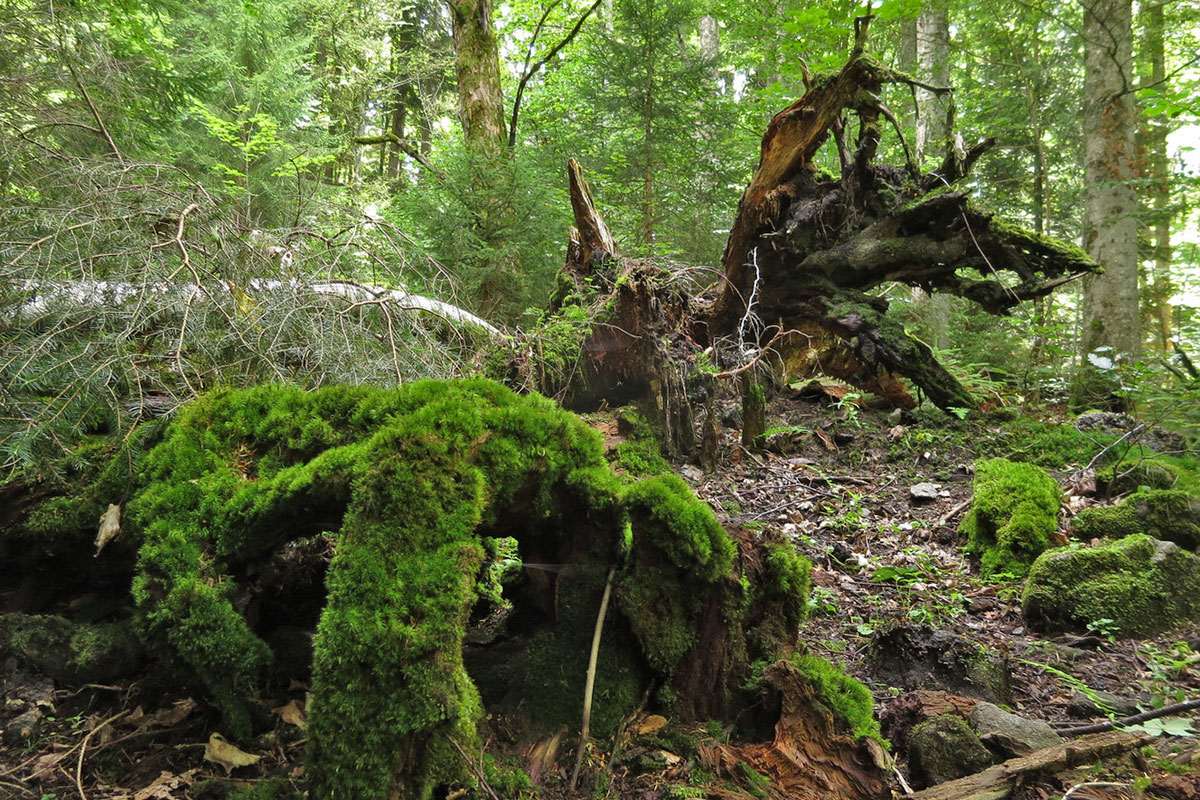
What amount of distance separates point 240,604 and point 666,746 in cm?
170

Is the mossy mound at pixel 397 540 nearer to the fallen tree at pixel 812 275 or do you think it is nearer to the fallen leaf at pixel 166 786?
the fallen leaf at pixel 166 786

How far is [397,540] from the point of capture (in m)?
1.83

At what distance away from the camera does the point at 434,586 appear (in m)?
1.77

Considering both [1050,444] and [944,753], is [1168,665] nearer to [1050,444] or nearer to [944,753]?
[944,753]

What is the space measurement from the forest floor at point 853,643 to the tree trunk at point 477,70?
588cm

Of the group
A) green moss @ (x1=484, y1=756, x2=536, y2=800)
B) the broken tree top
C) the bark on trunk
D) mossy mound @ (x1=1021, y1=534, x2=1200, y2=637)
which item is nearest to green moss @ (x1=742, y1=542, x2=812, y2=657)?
green moss @ (x1=484, y1=756, x2=536, y2=800)

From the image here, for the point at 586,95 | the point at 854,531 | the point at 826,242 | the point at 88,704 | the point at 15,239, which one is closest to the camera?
the point at 88,704

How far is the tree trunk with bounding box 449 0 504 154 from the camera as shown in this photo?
8.81 meters

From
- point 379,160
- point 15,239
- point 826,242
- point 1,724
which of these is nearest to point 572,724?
point 1,724

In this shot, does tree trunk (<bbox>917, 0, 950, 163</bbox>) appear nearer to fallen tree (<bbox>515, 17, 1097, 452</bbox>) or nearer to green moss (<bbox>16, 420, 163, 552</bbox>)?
fallen tree (<bbox>515, 17, 1097, 452</bbox>)

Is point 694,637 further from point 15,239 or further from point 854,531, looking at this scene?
point 15,239

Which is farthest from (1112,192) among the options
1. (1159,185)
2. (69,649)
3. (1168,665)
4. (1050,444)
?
(69,649)

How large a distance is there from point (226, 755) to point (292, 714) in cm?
23

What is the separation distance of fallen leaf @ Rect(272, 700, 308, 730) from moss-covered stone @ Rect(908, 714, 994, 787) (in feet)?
7.37
